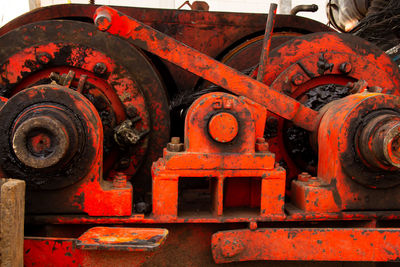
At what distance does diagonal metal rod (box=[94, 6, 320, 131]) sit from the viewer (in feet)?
5.33

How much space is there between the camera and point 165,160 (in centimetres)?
153

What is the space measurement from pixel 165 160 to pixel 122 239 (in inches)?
15.8

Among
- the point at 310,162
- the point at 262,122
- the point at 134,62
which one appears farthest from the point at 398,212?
the point at 134,62

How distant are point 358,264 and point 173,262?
1035mm

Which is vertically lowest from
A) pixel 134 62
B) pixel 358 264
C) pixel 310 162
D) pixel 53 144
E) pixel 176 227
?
pixel 358 264

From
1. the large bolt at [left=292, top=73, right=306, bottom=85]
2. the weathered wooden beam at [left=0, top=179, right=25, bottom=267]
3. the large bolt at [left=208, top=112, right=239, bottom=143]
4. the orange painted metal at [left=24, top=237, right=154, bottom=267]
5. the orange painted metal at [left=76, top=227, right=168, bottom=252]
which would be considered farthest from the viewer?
the large bolt at [left=292, top=73, right=306, bottom=85]

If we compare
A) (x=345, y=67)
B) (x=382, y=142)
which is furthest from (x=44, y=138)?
(x=345, y=67)

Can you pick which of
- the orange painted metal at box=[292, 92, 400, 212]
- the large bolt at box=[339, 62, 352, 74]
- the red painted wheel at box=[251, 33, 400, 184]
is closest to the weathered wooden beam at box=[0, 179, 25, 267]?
the orange painted metal at box=[292, 92, 400, 212]

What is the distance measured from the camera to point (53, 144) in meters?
1.43

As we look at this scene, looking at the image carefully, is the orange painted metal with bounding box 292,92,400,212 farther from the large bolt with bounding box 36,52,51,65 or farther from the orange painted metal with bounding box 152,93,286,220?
the large bolt with bounding box 36,52,51,65

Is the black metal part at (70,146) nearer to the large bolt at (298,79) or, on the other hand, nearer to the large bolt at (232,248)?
the large bolt at (232,248)

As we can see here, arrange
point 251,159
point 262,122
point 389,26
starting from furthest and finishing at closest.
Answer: point 389,26, point 262,122, point 251,159

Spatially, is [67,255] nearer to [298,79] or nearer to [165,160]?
[165,160]

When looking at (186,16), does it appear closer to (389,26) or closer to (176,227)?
(176,227)
